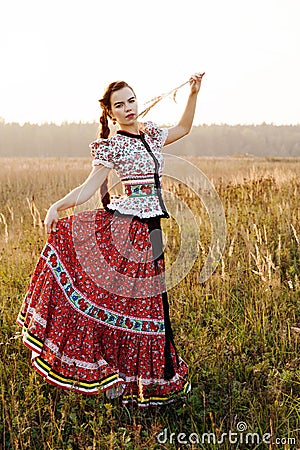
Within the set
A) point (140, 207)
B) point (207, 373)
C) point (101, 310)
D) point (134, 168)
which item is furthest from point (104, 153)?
point (207, 373)

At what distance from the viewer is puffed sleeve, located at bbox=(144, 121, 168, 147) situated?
2.77m

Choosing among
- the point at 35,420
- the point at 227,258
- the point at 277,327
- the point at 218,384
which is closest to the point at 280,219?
the point at 227,258

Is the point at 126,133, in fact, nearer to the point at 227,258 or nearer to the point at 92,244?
the point at 92,244

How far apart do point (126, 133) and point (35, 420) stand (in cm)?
154

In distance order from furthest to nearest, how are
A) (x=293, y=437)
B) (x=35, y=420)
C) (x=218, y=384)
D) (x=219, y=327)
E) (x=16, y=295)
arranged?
(x=16, y=295) → (x=219, y=327) → (x=218, y=384) → (x=35, y=420) → (x=293, y=437)

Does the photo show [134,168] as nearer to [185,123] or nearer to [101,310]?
[185,123]

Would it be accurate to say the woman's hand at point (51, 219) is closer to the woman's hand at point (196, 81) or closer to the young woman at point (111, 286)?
the young woman at point (111, 286)

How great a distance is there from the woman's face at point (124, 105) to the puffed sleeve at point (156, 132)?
16 cm

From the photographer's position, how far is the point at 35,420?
8.49ft

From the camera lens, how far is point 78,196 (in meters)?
2.57

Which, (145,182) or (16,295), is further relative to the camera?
(16,295)

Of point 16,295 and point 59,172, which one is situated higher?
point 59,172

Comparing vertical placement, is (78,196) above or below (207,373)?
above

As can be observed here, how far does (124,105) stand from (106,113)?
0.15m
